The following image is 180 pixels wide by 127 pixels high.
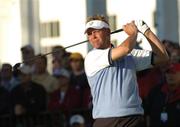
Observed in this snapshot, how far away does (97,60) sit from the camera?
646 cm

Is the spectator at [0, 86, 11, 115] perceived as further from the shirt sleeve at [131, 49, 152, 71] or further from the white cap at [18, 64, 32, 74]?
the shirt sleeve at [131, 49, 152, 71]

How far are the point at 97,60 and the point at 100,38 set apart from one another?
0.20 m

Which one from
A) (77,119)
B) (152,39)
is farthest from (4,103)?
(152,39)

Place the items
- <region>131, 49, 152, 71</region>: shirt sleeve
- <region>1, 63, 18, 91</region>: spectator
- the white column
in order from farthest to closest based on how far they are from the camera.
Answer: the white column
<region>1, 63, 18, 91</region>: spectator
<region>131, 49, 152, 71</region>: shirt sleeve

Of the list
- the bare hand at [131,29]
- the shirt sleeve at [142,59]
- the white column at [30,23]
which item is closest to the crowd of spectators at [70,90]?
the shirt sleeve at [142,59]

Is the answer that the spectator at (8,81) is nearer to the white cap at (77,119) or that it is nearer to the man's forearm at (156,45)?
the white cap at (77,119)

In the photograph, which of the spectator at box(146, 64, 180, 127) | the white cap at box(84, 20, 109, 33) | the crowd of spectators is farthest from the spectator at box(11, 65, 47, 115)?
the white cap at box(84, 20, 109, 33)

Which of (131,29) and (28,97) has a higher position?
(131,29)

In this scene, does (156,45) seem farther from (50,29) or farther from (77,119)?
(50,29)

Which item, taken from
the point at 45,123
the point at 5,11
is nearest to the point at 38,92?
the point at 45,123

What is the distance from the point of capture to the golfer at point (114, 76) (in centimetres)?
638

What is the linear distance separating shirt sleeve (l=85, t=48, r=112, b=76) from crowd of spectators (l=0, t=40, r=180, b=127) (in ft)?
6.30

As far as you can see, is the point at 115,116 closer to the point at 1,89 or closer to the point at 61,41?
the point at 1,89

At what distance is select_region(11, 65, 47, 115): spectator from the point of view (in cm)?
1048
